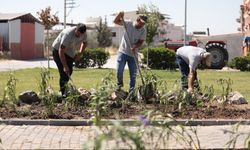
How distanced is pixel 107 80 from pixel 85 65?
19206 mm

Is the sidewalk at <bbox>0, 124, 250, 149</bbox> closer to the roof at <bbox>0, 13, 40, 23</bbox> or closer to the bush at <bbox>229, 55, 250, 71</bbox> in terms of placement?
the bush at <bbox>229, 55, 250, 71</bbox>

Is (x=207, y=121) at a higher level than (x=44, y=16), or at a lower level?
lower

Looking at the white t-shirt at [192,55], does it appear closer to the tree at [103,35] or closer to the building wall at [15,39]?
the building wall at [15,39]

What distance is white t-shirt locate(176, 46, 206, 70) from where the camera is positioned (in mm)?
10373

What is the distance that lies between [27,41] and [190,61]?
36.1 m

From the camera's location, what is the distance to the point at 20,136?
7.01m

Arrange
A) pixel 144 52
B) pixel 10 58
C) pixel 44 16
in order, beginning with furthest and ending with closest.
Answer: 1. pixel 10 58
2. pixel 44 16
3. pixel 144 52

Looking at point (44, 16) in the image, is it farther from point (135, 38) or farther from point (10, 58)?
point (135, 38)

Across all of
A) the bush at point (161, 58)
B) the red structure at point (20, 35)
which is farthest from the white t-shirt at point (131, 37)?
the red structure at point (20, 35)

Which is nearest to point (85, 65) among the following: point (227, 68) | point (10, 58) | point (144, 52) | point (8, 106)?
point (144, 52)

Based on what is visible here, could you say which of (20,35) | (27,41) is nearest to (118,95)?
(20,35)

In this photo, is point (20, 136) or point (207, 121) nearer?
point (20, 136)

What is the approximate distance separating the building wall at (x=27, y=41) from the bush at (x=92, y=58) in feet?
54.4

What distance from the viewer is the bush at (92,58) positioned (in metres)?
27.8
